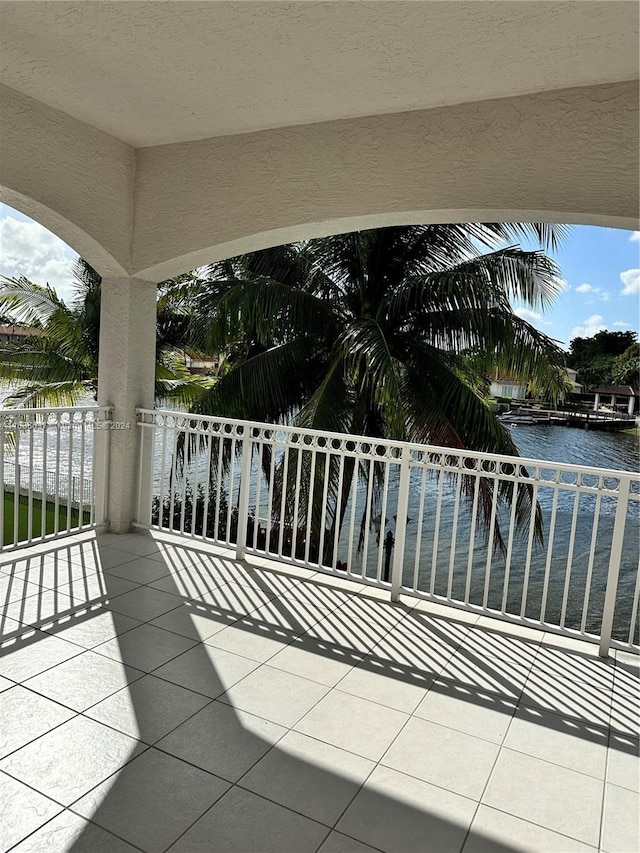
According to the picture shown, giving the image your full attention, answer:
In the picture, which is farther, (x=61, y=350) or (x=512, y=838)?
(x=61, y=350)

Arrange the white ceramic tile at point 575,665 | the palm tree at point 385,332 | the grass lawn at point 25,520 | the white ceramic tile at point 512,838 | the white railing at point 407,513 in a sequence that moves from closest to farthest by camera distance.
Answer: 1. the white ceramic tile at point 512,838
2. the white ceramic tile at point 575,665
3. the white railing at point 407,513
4. the palm tree at point 385,332
5. the grass lawn at point 25,520

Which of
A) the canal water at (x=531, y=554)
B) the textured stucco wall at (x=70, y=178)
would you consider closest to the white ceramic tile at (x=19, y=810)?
the textured stucco wall at (x=70, y=178)

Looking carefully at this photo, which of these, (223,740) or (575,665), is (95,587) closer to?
(223,740)

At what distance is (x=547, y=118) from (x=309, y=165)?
4.80ft

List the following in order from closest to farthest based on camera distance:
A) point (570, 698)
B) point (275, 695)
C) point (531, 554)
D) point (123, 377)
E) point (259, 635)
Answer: point (275, 695) → point (570, 698) → point (259, 635) → point (123, 377) → point (531, 554)

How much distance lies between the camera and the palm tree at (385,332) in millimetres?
5938

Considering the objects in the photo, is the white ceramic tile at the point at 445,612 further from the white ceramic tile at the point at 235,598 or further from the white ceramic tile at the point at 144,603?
the white ceramic tile at the point at 144,603

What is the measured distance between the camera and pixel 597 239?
1080cm

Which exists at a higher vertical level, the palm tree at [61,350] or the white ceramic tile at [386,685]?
the palm tree at [61,350]

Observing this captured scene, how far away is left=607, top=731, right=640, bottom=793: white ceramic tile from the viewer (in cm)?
228

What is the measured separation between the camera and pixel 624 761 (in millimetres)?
2404

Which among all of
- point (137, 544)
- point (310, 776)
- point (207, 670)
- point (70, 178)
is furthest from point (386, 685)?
point (70, 178)

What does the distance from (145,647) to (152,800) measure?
110 cm

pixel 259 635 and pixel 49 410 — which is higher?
pixel 49 410
